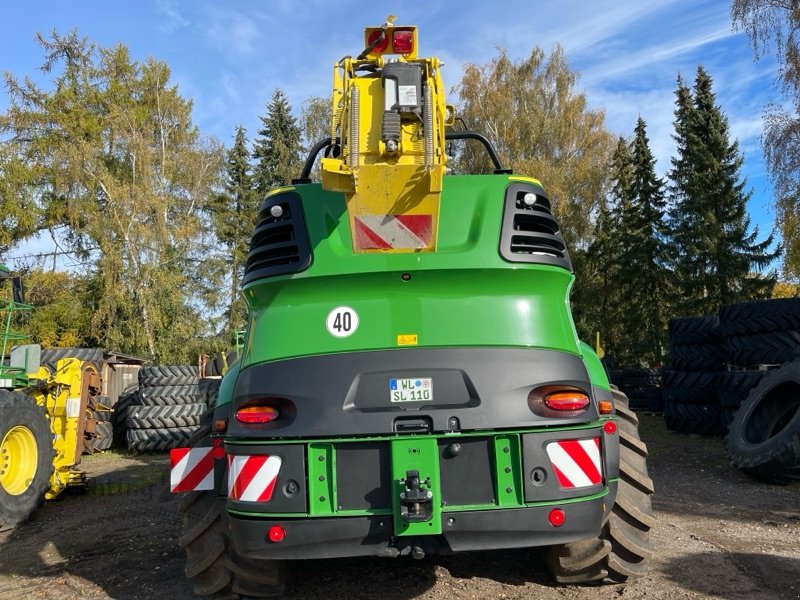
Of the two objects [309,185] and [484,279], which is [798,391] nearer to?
[484,279]

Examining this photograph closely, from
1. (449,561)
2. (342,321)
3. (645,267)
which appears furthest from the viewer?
(645,267)

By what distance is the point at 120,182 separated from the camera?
82.8ft

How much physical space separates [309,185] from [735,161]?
92.6 feet

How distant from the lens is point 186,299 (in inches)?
1059

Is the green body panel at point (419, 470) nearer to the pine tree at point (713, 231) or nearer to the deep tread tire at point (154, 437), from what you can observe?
the deep tread tire at point (154, 437)

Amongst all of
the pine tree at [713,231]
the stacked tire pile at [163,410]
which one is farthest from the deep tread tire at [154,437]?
the pine tree at [713,231]

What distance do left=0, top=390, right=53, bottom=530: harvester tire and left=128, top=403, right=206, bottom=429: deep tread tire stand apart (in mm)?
4701

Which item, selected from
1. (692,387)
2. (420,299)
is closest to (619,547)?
(420,299)

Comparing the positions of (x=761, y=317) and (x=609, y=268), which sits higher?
(x=609, y=268)

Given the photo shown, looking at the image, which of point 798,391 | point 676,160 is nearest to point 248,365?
point 798,391

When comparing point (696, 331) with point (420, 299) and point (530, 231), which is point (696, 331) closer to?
point (530, 231)

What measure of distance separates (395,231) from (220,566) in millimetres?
2135

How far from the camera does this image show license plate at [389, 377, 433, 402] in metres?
3.11

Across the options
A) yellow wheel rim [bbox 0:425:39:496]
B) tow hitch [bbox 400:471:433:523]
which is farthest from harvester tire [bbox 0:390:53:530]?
tow hitch [bbox 400:471:433:523]
